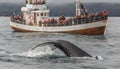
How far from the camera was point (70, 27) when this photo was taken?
85.6 meters

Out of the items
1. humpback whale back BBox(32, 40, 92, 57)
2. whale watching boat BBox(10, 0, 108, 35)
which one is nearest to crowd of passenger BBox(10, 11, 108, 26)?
whale watching boat BBox(10, 0, 108, 35)

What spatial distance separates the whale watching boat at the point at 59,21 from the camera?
276 feet

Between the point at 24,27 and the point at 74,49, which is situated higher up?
the point at 74,49

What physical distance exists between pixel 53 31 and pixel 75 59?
5628cm

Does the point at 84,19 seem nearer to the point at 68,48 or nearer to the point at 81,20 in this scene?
the point at 81,20

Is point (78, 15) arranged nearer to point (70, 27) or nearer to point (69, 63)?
point (70, 27)

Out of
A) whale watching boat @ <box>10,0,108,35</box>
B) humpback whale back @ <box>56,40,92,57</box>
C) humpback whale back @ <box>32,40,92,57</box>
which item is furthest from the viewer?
whale watching boat @ <box>10,0,108,35</box>

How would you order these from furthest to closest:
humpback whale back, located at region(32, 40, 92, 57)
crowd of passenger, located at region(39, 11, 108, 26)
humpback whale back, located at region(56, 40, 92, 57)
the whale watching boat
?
the whale watching boat → crowd of passenger, located at region(39, 11, 108, 26) → humpback whale back, located at region(56, 40, 92, 57) → humpback whale back, located at region(32, 40, 92, 57)

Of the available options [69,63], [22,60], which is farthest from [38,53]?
[69,63]

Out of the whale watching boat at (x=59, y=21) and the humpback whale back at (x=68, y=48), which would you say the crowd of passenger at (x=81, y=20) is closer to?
the whale watching boat at (x=59, y=21)

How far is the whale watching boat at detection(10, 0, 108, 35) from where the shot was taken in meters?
84.1

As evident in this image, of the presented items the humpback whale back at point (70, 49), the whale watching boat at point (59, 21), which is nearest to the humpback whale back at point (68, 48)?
the humpback whale back at point (70, 49)

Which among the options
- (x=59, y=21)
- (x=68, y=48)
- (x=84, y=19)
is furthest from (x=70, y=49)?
(x=59, y=21)

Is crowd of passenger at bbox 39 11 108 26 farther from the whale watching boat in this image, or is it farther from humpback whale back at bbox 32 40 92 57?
humpback whale back at bbox 32 40 92 57
